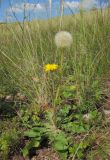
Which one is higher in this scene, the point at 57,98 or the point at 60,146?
the point at 57,98

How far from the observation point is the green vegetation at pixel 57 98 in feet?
7.84

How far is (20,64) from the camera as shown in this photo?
3412 mm

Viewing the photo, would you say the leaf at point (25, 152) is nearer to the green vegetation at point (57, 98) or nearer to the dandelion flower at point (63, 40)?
the green vegetation at point (57, 98)

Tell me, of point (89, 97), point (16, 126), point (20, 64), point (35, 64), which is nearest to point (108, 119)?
point (89, 97)

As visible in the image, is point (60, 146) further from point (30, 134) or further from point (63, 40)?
point (63, 40)

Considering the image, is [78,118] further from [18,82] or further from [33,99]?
[18,82]

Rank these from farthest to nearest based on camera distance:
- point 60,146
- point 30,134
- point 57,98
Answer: point 57,98
point 30,134
point 60,146

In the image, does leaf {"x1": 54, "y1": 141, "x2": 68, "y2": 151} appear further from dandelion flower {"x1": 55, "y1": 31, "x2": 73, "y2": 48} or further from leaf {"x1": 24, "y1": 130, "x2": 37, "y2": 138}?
dandelion flower {"x1": 55, "y1": 31, "x2": 73, "y2": 48}

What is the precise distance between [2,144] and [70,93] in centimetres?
79

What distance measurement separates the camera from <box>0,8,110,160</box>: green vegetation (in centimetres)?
239

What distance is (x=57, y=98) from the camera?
9.30 ft

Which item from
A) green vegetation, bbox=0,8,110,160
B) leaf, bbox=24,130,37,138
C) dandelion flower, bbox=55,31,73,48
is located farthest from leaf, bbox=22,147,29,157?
dandelion flower, bbox=55,31,73,48

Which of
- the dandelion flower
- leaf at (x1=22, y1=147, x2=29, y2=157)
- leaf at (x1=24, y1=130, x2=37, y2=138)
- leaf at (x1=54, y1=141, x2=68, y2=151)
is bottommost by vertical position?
leaf at (x1=22, y1=147, x2=29, y2=157)

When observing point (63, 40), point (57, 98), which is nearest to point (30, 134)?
point (57, 98)
